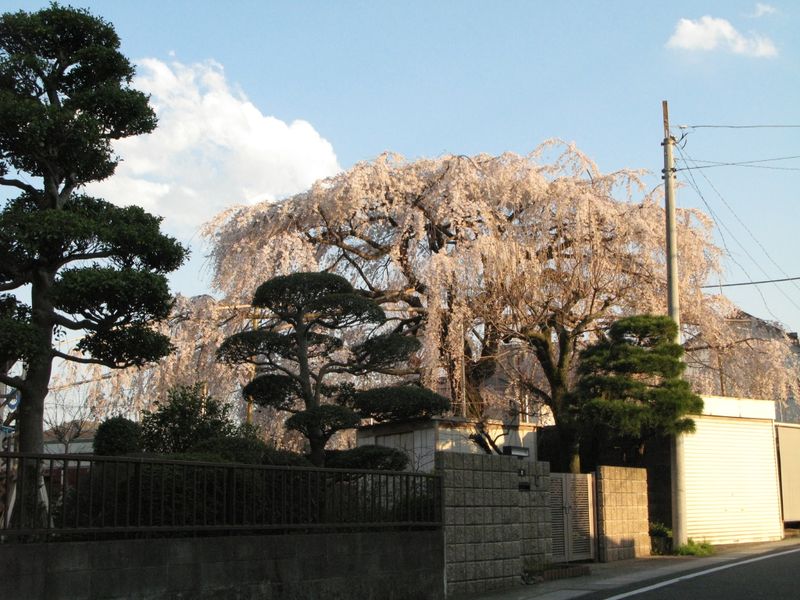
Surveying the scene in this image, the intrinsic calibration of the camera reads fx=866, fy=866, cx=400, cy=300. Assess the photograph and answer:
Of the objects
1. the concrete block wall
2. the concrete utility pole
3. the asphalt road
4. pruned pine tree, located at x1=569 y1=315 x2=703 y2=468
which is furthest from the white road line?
pruned pine tree, located at x1=569 y1=315 x2=703 y2=468

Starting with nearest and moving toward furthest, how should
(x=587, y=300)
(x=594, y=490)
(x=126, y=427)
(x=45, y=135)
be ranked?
(x=45, y=135)
(x=126, y=427)
(x=594, y=490)
(x=587, y=300)

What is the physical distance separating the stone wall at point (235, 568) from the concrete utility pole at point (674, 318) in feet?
23.4

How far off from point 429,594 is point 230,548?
3.28 m

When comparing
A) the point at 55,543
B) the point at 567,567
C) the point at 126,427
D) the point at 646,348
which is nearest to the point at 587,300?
the point at 646,348

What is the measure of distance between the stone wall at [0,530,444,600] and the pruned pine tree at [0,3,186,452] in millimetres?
2274

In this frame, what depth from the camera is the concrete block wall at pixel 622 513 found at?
15680 mm

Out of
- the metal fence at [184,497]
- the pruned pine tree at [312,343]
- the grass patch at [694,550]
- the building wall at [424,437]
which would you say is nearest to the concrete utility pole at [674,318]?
the grass patch at [694,550]

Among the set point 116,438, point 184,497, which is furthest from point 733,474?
point 184,497

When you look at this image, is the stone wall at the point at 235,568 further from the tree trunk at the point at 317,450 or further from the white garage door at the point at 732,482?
the white garage door at the point at 732,482

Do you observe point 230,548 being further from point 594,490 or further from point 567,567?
point 594,490

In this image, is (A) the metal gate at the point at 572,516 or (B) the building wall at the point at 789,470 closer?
(A) the metal gate at the point at 572,516

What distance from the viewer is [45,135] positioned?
9680mm

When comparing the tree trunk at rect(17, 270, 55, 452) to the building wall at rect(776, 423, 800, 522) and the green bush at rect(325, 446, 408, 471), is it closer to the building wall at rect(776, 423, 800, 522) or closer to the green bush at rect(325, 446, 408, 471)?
the green bush at rect(325, 446, 408, 471)

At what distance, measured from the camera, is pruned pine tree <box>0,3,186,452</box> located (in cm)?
927
